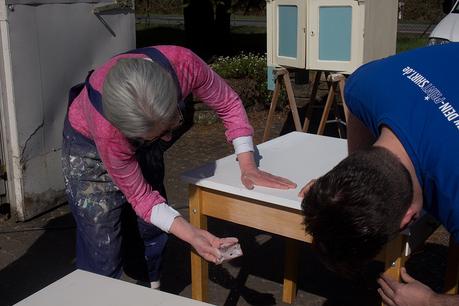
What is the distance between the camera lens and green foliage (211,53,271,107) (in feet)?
24.0

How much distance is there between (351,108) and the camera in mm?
1926

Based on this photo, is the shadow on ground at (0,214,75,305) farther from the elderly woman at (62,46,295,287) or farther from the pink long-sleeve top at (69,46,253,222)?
the pink long-sleeve top at (69,46,253,222)

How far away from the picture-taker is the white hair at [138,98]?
5.72 ft

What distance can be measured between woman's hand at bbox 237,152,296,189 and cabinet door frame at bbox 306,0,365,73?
252cm

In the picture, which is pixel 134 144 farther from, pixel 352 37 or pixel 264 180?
pixel 352 37

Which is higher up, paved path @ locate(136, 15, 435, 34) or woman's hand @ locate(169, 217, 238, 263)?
woman's hand @ locate(169, 217, 238, 263)

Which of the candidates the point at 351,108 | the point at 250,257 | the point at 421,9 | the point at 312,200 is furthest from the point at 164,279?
the point at 421,9

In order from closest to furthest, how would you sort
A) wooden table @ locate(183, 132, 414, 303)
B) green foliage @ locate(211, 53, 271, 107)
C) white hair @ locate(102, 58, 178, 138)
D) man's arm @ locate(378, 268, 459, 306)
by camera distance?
man's arm @ locate(378, 268, 459, 306)
white hair @ locate(102, 58, 178, 138)
wooden table @ locate(183, 132, 414, 303)
green foliage @ locate(211, 53, 271, 107)

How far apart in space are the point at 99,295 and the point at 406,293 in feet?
2.72

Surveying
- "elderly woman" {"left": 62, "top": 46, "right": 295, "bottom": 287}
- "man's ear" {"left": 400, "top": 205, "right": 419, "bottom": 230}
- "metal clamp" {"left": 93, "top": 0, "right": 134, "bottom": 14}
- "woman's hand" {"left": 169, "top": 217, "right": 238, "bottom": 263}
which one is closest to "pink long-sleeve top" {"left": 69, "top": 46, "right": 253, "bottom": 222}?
"elderly woman" {"left": 62, "top": 46, "right": 295, "bottom": 287}

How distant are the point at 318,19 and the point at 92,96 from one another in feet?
9.67

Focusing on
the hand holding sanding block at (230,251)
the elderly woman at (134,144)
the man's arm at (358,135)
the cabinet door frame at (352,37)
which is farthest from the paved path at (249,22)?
the hand holding sanding block at (230,251)

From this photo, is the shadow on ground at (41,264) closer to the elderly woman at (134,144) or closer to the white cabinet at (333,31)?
the elderly woman at (134,144)

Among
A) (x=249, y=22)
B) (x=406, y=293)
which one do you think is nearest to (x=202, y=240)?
(x=406, y=293)
